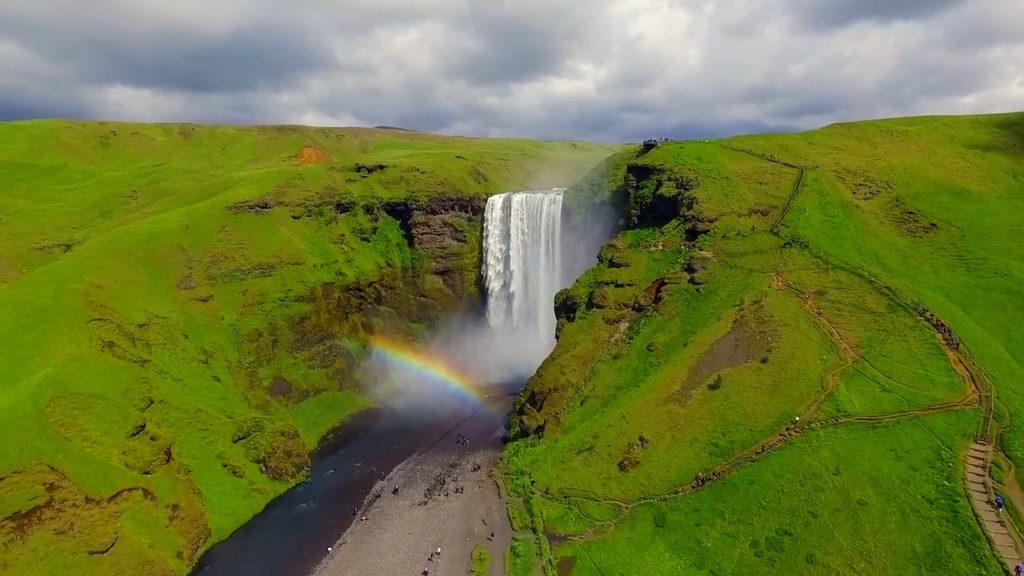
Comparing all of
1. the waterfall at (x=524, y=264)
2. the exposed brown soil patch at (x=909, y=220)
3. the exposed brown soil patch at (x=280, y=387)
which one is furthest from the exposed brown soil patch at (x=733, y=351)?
the exposed brown soil patch at (x=280, y=387)

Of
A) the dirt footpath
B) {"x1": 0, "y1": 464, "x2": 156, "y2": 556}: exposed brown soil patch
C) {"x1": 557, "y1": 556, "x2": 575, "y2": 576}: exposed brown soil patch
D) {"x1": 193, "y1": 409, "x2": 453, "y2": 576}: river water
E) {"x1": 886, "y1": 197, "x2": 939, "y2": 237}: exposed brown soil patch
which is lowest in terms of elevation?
{"x1": 193, "y1": 409, "x2": 453, "y2": 576}: river water

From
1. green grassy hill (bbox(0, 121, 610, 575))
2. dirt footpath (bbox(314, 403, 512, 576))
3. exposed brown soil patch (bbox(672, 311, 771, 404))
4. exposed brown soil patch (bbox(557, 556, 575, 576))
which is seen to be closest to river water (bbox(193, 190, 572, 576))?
dirt footpath (bbox(314, 403, 512, 576))

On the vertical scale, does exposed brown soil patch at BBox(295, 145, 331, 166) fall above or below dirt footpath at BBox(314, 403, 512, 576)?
above

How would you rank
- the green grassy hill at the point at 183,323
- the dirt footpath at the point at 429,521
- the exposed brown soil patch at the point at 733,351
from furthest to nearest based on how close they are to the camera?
1. the exposed brown soil patch at the point at 733,351
2. the green grassy hill at the point at 183,323
3. the dirt footpath at the point at 429,521

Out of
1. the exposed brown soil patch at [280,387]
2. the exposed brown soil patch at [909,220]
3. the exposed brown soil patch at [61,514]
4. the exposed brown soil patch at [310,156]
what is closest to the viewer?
the exposed brown soil patch at [61,514]

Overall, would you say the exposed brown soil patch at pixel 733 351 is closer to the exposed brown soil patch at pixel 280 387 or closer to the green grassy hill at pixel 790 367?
the green grassy hill at pixel 790 367

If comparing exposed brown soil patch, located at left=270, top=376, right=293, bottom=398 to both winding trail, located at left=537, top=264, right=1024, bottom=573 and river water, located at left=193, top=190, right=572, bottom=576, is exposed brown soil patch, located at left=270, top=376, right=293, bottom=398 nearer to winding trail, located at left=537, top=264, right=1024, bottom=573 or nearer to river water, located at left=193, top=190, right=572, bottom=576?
river water, located at left=193, top=190, right=572, bottom=576
